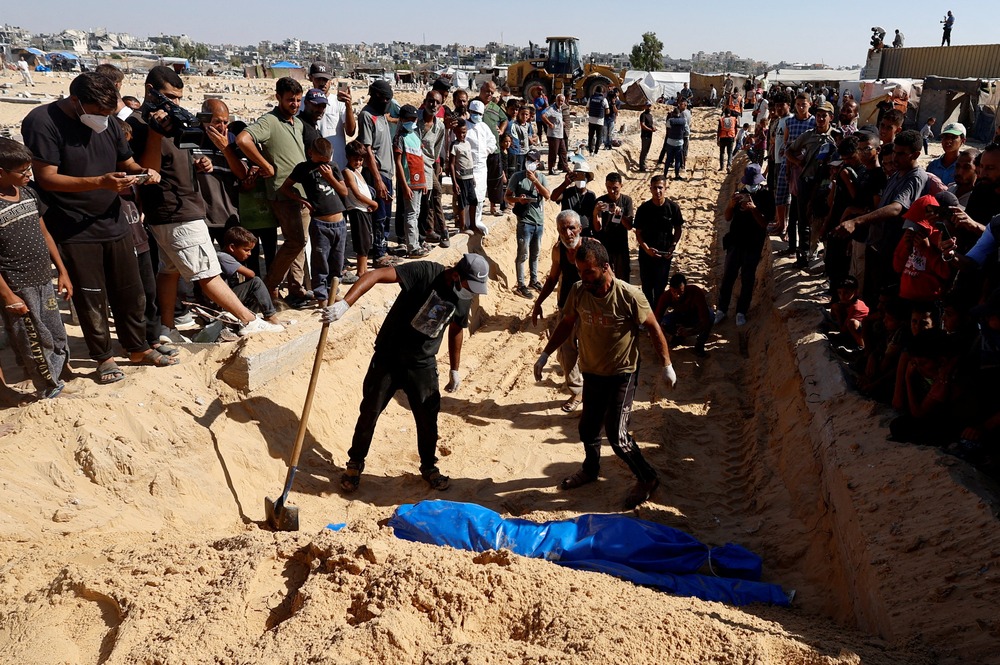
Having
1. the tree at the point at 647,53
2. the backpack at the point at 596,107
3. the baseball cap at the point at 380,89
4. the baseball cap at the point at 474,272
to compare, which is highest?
the tree at the point at 647,53

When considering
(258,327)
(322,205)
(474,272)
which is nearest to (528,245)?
(322,205)

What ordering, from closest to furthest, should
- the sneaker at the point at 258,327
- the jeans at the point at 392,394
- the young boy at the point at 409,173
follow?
1. the jeans at the point at 392,394
2. the sneaker at the point at 258,327
3. the young boy at the point at 409,173

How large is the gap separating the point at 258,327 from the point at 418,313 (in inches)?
66.2

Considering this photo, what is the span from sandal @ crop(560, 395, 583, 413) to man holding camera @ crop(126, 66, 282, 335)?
3188 millimetres

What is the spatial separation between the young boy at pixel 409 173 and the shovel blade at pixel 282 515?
418cm

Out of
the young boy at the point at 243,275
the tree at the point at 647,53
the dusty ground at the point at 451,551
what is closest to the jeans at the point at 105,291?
the dusty ground at the point at 451,551

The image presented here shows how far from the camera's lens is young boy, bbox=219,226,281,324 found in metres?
6.08

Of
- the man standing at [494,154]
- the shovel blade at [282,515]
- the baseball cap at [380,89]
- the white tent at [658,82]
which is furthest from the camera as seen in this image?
the white tent at [658,82]

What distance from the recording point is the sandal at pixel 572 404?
22.6 feet

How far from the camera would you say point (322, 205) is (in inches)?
257

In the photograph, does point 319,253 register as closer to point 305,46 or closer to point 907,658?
point 907,658

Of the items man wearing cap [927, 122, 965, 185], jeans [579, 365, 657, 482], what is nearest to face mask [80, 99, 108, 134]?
jeans [579, 365, 657, 482]

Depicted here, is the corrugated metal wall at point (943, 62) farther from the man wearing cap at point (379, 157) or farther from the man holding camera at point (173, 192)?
the man holding camera at point (173, 192)

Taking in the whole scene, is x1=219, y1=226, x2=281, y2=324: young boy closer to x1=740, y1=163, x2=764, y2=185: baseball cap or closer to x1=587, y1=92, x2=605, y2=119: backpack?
x1=740, y1=163, x2=764, y2=185: baseball cap
